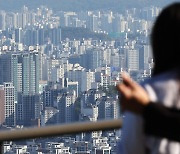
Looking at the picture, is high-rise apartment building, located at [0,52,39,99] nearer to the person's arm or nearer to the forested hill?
the forested hill

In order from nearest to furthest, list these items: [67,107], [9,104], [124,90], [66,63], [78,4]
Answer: [124,90], [67,107], [9,104], [66,63], [78,4]

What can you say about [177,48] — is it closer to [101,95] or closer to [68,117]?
[68,117]

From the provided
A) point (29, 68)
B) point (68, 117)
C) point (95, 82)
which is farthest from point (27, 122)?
point (29, 68)

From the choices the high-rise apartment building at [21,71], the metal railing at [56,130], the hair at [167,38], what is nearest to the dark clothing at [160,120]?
the hair at [167,38]

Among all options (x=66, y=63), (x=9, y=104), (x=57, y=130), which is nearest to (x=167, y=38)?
(x=57, y=130)

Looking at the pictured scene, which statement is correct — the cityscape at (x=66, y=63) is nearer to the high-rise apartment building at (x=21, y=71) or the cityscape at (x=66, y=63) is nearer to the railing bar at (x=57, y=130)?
the high-rise apartment building at (x=21, y=71)

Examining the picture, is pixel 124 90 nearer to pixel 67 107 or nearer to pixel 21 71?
pixel 67 107
